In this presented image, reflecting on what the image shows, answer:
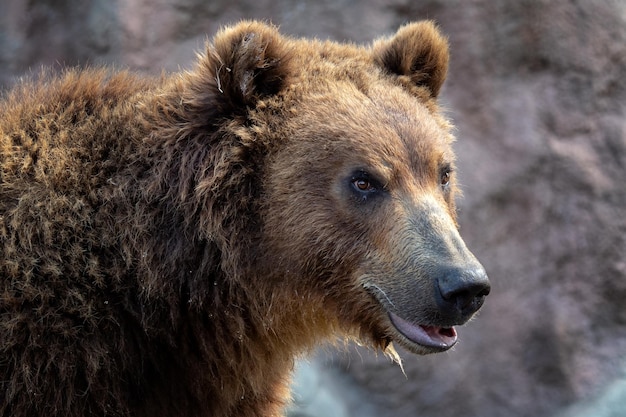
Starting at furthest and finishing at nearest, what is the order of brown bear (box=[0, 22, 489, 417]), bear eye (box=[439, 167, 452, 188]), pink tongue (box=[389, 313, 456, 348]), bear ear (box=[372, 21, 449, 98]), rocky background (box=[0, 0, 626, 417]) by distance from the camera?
rocky background (box=[0, 0, 626, 417]) < bear ear (box=[372, 21, 449, 98]) < bear eye (box=[439, 167, 452, 188]) < pink tongue (box=[389, 313, 456, 348]) < brown bear (box=[0, 22, 489, 417])

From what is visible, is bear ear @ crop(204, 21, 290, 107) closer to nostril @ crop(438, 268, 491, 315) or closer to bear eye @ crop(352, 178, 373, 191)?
bear eye @ crop(352, 178, 373, 191)

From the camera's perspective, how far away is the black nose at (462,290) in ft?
12.0

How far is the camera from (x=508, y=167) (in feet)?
23.8

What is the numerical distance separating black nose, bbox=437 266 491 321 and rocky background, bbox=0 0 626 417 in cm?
340

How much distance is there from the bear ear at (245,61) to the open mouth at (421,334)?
52.0 inches

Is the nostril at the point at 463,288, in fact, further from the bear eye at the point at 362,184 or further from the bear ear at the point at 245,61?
the bear ear at the point at 245,61

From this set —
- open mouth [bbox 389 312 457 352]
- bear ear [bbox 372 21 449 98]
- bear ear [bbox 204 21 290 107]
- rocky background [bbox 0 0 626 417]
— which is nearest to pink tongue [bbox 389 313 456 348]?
open mouth [bbox 389 312 457 352]

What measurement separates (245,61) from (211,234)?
86 centimetres

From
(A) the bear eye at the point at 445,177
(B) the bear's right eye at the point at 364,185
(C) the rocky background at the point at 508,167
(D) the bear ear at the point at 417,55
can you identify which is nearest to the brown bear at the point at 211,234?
(B) the bear's right eye at the point at 364,185

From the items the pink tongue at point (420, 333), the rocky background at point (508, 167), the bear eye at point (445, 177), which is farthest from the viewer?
the rocky background at point (508, 167)

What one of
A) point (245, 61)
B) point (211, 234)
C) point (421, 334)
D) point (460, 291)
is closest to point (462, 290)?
point (460, 291)

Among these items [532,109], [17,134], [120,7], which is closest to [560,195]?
[532,109]

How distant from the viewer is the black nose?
144 inches

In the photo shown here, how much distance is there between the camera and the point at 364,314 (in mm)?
4062
